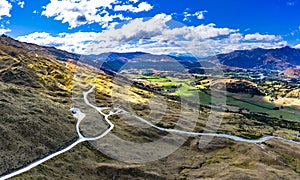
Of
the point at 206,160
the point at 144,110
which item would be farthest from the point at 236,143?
the point at 144,110

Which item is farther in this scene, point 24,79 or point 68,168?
point 24,79

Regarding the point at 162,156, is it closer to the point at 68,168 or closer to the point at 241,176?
the point at 241,176

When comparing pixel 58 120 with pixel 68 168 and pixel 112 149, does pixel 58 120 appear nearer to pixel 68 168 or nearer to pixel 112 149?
pixel 112 149

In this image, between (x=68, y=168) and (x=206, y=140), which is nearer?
(x=68, y=168)

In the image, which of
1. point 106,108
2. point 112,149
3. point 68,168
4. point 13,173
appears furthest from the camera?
point 106,108

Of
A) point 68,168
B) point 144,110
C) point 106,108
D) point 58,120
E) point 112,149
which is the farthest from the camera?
point 144,110

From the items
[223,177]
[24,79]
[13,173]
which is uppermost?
[24,79]

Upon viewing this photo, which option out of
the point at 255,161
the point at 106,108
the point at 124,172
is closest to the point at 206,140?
the point at 255,161

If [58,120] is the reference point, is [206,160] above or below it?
below

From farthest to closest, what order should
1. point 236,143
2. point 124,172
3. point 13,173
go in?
point 236,143 → point 124,172 → point 13,173
